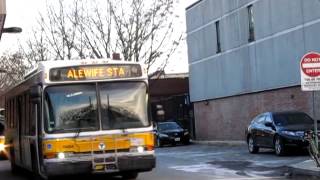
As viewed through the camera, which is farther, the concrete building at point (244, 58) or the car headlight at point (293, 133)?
the concrete building at point (244, 58)

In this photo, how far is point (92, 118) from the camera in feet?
48.1

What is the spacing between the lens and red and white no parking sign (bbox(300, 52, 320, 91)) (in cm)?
1592

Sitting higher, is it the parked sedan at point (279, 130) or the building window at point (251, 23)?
the building window at point (251, 23)

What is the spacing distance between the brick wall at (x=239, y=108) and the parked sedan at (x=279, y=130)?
1658mm

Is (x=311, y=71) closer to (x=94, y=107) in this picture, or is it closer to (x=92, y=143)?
(x=94, y=107)

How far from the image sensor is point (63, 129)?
1444cm

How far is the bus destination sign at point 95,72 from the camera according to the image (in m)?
14.8

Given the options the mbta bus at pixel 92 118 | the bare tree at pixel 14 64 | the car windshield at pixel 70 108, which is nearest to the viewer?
the mbta bus at pixel 92 118

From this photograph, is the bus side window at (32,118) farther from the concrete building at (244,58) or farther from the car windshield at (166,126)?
the car windshield at (166,126)

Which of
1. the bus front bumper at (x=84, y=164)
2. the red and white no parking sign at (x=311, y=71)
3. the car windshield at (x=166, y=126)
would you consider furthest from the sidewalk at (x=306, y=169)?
the car windshield at (x=166, y=126)

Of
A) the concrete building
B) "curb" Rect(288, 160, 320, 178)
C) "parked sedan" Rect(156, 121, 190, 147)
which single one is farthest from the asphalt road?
"parked sedan" Rect(156, 121, 190, 147)

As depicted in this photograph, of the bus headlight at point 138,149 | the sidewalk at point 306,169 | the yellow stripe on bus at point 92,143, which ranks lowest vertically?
the sidewalk at point 306,169

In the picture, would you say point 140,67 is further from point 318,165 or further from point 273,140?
point 273,140

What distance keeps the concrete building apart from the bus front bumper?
11.3 meters
